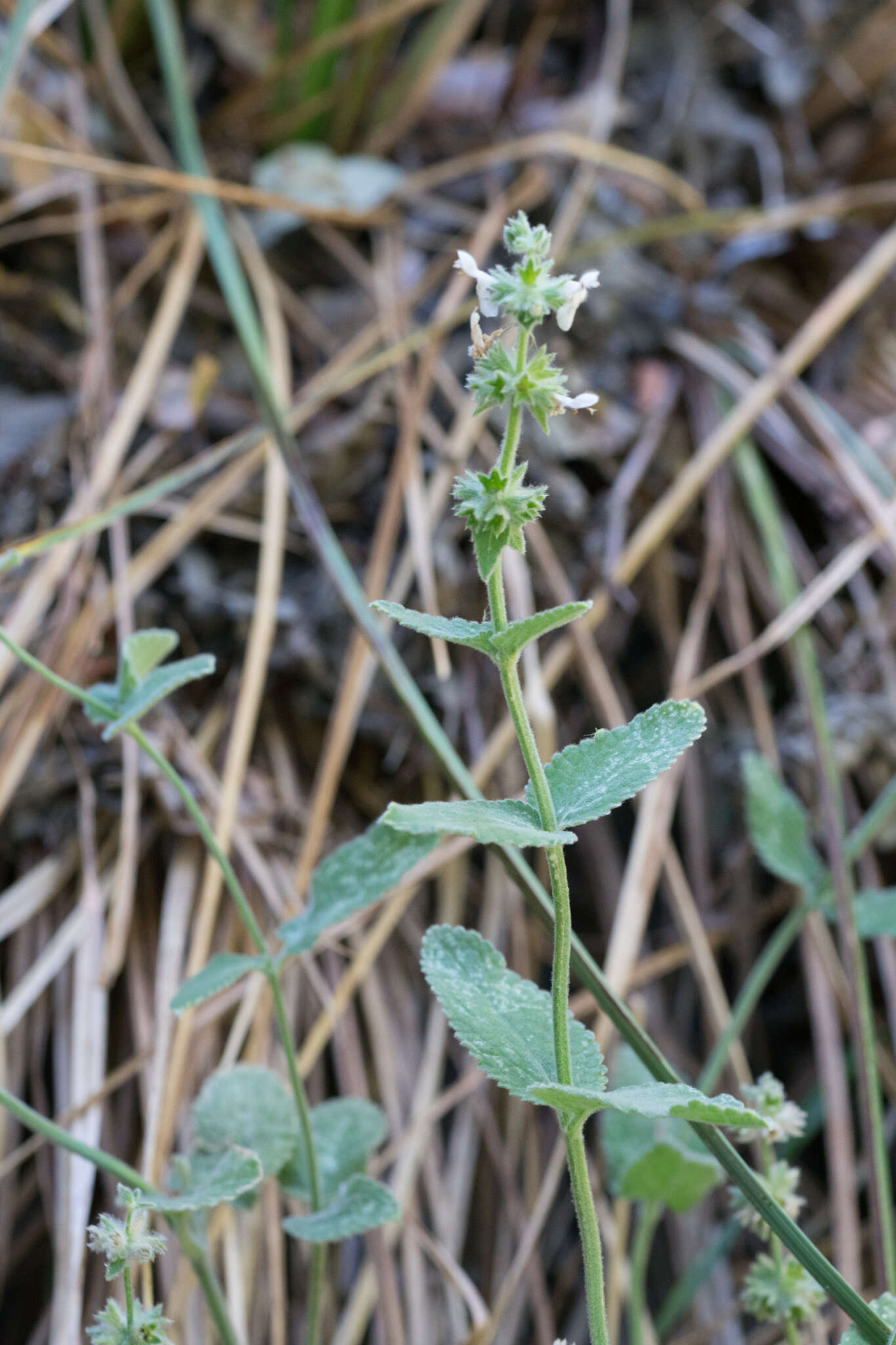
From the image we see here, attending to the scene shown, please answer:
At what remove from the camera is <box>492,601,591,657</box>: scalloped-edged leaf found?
39cm

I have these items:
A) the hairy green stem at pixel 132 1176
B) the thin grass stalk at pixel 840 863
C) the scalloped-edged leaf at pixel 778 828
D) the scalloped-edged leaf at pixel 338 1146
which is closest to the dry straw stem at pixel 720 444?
the thin grass stalk at pixel 840 863

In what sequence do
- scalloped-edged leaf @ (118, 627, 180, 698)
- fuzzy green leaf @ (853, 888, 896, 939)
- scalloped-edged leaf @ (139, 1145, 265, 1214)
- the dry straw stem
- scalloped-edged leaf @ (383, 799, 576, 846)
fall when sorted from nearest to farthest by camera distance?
scalloped-edged leaf @ (383, 799, 576, 846) < scalloped-edged leaf @ (139, 1145, 265, 1214) < scalloped-edged leaf @ (118, 627, 180, 698) < fuzzy green leaf @ (853, 888, 896, 939) < the dry straw stem

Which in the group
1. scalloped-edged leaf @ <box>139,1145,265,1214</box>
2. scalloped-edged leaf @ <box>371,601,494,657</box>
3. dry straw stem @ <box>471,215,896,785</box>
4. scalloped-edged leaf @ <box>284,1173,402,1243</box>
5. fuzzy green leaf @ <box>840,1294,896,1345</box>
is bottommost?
fuzzy green leaf @ <box>840,1294,896,1345</box>

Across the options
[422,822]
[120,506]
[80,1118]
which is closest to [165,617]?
[120,506]

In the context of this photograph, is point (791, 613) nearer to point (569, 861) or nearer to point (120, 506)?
point (569, 861)

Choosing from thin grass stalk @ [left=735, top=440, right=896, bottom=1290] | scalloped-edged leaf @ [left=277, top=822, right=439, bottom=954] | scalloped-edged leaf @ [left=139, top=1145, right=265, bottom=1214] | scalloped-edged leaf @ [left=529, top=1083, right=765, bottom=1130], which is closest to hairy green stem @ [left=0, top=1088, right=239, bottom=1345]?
scalloped-edged leaf @ [left=139, top=1145, right=265, bottom=1214]

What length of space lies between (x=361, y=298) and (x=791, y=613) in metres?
0.58

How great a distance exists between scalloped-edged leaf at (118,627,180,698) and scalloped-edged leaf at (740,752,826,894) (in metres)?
0.42

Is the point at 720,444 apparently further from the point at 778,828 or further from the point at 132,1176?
the point at 132,1176

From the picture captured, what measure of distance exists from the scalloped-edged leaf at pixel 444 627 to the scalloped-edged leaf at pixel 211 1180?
0.26 m

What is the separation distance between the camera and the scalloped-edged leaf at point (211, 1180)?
478mm

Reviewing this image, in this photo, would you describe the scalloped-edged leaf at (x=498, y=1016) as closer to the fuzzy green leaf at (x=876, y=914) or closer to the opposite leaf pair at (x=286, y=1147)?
the opposite leaf pair at (x=286, y=1147)

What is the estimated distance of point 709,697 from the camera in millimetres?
1028

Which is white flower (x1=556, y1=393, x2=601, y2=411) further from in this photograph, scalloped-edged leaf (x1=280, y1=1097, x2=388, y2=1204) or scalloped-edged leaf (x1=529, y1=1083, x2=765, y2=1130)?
scalloped-edged leaf (x1=280, y1=1097, x2=388, y2=1204)
